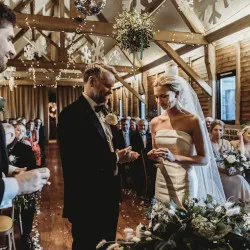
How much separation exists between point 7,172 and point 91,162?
25.8 inches

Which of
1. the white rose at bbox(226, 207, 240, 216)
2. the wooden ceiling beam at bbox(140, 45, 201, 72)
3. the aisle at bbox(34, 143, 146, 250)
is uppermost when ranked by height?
the wooden ceiling beam at bbox(140, 45, 201, 72)

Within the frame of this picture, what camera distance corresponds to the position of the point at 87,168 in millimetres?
1977

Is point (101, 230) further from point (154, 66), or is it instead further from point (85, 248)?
point (154, 66)

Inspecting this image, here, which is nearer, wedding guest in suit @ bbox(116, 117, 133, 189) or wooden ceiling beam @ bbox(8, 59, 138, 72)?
wedding guest in suit @ bbox(116, 117, 133, 189)

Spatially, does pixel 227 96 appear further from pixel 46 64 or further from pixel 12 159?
pixel 46 64

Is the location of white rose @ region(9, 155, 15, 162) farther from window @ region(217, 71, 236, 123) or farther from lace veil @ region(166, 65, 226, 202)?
window @ region(217, 71, 236, 123)

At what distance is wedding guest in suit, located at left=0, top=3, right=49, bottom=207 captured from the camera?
1232 millimetres

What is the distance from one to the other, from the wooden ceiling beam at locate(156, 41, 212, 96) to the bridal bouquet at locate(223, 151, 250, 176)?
406cm

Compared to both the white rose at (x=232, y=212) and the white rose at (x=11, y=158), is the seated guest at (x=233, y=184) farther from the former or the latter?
the white rose at (x=232, y=212)

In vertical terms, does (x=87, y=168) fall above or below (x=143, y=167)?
above

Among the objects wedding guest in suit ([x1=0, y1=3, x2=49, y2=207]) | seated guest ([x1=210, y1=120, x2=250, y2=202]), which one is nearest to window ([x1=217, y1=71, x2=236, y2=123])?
seated guest ([x1=210, y1=120, x2=250, y2=202])

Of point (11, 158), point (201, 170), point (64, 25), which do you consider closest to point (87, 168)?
point (201, 170)

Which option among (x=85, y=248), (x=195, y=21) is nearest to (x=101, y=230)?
(x=85, y=248)

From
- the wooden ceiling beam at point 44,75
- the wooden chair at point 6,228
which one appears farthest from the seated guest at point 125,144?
the wooden ceiling beam at point 44,75
